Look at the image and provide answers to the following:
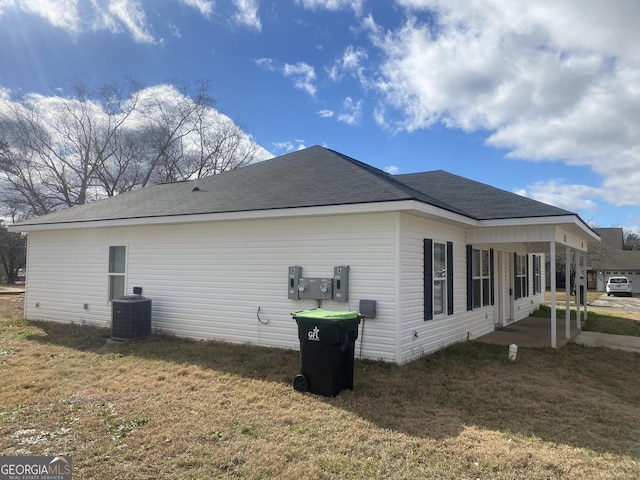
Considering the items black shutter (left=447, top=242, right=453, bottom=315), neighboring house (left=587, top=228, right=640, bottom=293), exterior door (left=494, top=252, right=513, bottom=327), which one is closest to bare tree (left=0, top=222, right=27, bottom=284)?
exterior door (left=494, top=252, right=513, bottom=327)

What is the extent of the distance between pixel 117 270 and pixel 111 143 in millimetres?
25011

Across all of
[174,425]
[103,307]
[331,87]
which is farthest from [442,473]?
[331,87]

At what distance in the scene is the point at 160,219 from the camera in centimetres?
915

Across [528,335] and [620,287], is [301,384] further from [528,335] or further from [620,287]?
[620,287]

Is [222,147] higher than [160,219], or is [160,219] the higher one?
[222,147]

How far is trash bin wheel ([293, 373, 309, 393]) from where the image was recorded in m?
5.54

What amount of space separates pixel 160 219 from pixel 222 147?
24.7m

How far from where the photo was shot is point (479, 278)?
10477mm

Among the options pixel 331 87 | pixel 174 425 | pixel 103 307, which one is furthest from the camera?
pixel 331 87

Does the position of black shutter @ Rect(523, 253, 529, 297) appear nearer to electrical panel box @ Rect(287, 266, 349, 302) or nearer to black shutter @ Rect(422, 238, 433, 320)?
black shutter @ Rect(422, 238, 433, 320)

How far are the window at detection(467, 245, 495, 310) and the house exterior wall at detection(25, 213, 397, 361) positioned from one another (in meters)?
3.65

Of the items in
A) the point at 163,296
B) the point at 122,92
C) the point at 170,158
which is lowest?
the point at 163,296

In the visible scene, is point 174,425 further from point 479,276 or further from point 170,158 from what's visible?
point 170,158

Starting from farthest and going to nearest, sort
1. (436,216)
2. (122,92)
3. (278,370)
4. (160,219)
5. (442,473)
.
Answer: (122,92) < (160,219) < (436,216) < (278,370) < (442,473)
